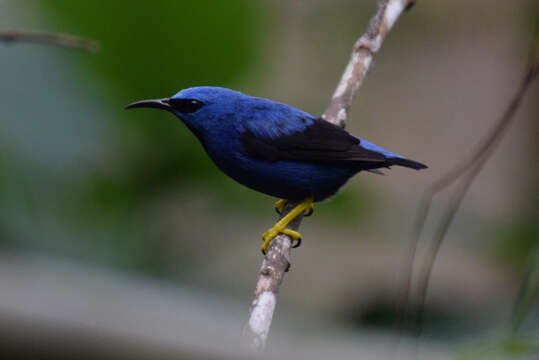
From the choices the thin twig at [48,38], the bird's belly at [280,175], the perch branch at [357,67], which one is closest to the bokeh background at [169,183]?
the perch branch at [357,67]

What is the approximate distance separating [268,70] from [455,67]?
414cm

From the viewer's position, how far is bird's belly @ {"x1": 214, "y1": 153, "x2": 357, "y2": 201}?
3496 millimetres

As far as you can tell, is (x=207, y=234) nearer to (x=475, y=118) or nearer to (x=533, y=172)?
(x=533, y=172)

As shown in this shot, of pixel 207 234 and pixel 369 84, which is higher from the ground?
pixel 369 84

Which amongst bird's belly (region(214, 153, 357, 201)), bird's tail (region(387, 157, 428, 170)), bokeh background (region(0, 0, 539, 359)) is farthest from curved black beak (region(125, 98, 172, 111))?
bird's tail (region(387, 157, 428, 170))

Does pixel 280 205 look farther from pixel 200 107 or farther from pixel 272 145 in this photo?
pixel 200 107

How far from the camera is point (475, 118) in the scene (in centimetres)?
759

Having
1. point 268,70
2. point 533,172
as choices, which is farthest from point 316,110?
point 533,172

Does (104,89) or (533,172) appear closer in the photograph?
(104,89)

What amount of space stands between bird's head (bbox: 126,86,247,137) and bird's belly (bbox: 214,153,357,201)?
0.64 ft

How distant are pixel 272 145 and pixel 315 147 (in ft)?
0.72

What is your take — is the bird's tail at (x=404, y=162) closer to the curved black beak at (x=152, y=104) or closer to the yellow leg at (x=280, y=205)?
the yellow leg at (x=280, y=205)

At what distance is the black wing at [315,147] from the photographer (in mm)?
3469

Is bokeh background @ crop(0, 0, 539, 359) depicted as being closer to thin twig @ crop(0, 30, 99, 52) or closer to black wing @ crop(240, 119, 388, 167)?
black wing @ crop(240, 119, 388, 167)
